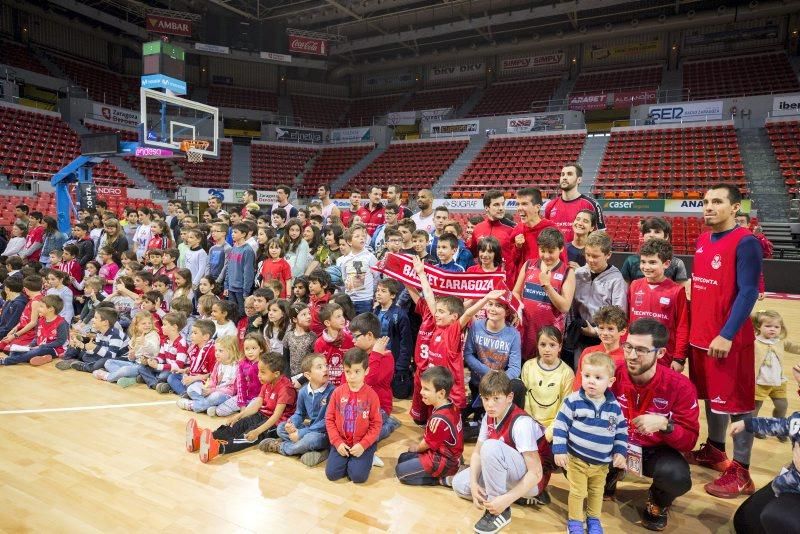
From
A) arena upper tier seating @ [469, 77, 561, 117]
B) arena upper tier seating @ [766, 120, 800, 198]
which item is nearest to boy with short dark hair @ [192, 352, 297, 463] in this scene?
arena upper tier seating @ [766, 120, 800, 198]

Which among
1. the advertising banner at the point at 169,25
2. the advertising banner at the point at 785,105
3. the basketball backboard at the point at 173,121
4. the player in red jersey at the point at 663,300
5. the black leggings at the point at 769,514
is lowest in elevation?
the black leggings at the point at 769,514

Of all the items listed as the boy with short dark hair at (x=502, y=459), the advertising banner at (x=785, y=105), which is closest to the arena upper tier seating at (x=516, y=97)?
the advertising banner at (x=785, y=105)

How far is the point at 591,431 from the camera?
265 centimetres

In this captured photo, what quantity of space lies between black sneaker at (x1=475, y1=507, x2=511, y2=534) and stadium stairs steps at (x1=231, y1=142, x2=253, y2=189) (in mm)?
20282

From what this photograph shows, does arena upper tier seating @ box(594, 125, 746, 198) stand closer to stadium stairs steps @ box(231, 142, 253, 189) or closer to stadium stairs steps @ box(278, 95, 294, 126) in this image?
stadium stairs steps @ box(231, 142, 253, 189)

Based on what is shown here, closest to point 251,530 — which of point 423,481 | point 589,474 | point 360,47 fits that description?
point 423,481

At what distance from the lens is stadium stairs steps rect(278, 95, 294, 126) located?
2609cm

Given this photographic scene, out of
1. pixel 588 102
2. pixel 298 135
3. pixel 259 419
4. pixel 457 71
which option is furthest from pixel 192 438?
pixel 457 71

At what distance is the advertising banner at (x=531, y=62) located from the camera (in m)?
24.4

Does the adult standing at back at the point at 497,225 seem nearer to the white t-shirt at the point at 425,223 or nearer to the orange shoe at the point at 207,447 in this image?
the white t-shirt at the point at 425,223

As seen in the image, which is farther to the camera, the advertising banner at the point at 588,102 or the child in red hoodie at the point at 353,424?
the advertising banner at the point at 588,102

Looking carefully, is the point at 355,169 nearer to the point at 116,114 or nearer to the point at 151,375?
the point at 116,114

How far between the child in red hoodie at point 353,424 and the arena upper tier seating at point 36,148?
16.2m

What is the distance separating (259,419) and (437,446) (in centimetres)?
165
